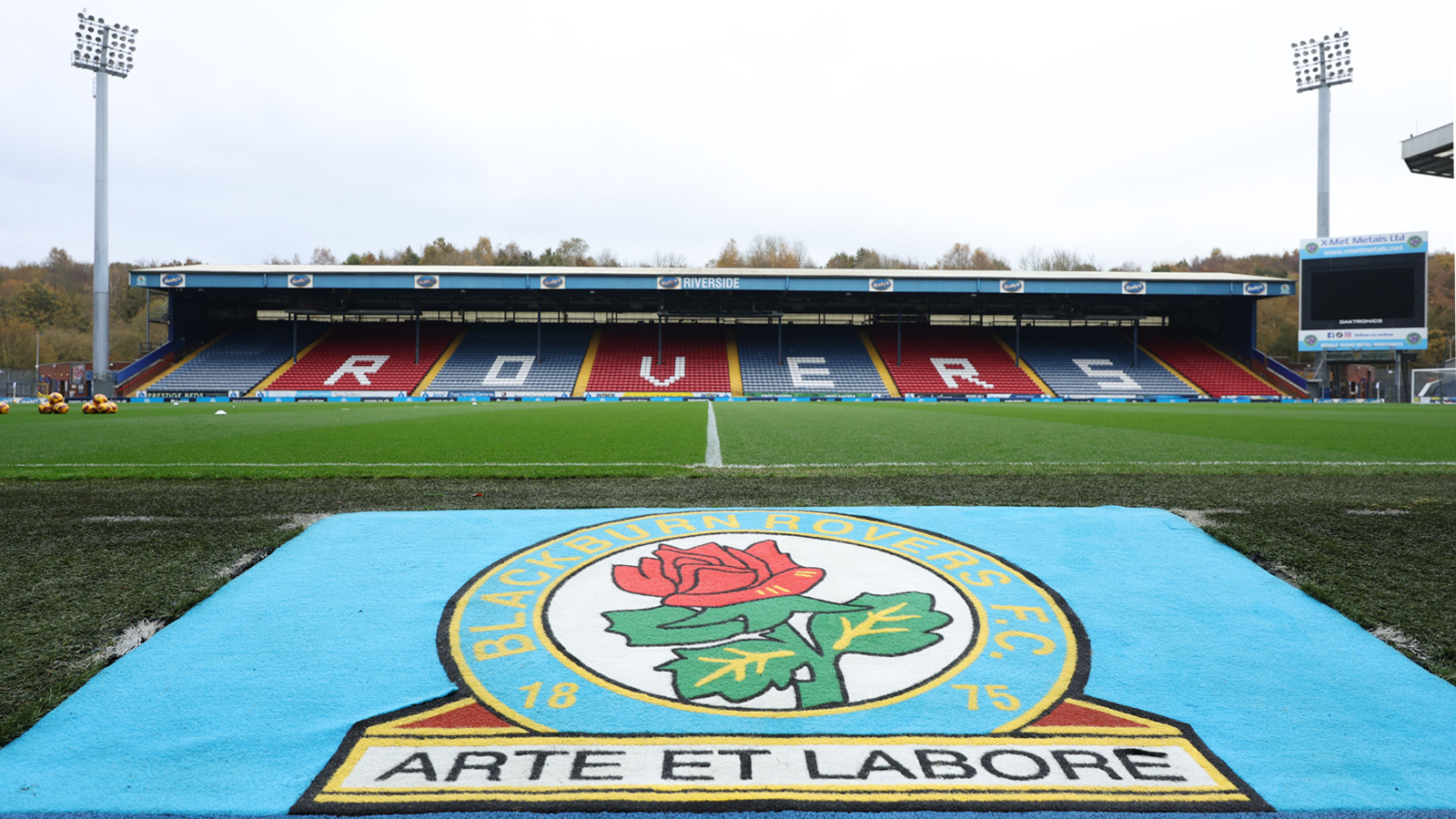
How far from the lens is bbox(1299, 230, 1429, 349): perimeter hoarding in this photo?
89.0 feet

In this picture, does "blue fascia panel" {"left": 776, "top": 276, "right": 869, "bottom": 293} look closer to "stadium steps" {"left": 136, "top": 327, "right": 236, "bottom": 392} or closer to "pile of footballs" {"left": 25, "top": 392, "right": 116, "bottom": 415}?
"pile of footballs" {"left": 25, "top": 392, "right": 116, "bottom": 415}

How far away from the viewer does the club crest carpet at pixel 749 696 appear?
1604 mm

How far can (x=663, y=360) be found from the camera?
116 ft

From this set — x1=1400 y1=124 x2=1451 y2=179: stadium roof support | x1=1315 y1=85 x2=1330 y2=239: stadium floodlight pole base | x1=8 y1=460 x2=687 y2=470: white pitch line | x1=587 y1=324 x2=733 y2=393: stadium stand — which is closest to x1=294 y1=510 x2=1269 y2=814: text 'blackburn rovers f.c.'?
x1=8 y1=460 x2=687 y2=470: white pitch line

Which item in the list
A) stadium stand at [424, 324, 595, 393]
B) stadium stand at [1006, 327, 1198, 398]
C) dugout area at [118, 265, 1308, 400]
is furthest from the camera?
stadium stand at [1006, 327, 1198, 398]

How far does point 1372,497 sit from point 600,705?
228 inches

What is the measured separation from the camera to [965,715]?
190cm

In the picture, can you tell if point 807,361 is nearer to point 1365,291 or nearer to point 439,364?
point 439,364

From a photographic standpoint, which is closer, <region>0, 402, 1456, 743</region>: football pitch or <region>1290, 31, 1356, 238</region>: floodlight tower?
<region>0, 402, 1456, 743</region>: football pitch

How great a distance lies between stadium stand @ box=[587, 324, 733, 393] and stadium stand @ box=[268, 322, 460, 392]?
8.83 meters

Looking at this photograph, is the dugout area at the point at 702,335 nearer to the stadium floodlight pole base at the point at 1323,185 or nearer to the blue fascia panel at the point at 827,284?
the blue fascia panel at the point at 827,284

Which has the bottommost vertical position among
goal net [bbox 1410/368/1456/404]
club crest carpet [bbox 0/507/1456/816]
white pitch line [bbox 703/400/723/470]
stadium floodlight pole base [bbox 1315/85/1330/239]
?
club crest carpet [bbox 0/507/1456/816]

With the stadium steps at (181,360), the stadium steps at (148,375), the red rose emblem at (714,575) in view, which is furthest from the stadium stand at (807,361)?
the red rose emblem at (714,575)

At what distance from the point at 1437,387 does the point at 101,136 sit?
63.2 m
